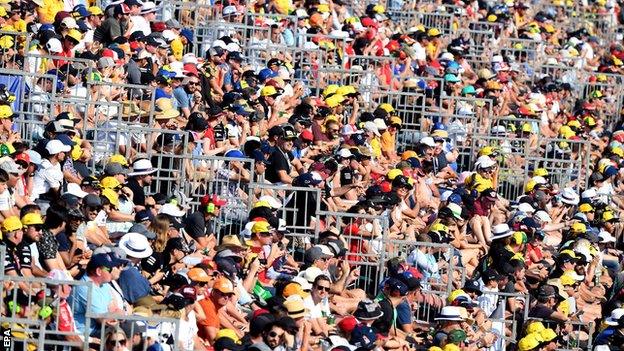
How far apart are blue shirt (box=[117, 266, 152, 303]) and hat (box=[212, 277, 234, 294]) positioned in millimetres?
799

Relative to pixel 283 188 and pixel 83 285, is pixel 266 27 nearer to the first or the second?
pixel 283 188

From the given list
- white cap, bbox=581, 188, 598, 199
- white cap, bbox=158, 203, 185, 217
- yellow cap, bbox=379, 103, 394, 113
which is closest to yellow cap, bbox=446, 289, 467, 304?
white cap, bbox=158, 203, 185, 217

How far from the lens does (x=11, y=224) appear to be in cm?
1681

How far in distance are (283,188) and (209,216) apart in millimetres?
1331

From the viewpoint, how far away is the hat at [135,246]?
17719 mm

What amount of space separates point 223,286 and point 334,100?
936cm

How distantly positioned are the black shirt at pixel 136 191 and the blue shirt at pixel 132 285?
322cm

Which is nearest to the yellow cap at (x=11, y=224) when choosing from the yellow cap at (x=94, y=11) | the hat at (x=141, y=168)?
the hat at (x=141, y=168)

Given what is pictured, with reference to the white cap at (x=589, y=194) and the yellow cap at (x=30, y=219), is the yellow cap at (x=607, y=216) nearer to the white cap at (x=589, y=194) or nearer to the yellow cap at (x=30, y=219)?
the white cap at (x=589, y=194)

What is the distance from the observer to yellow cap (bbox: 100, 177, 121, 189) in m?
20.0

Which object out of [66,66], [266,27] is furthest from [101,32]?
[266,27]

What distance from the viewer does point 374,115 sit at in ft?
89.9

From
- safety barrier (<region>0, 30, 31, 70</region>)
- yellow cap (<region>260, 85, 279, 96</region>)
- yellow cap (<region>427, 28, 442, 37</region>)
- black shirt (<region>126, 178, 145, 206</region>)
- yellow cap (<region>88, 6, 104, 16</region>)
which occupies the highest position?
yellow cap (<region>88, 6, 104, 16</region>)

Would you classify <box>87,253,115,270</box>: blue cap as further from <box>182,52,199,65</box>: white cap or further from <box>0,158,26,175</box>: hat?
<box>182,52,199,65</box>: white cap
